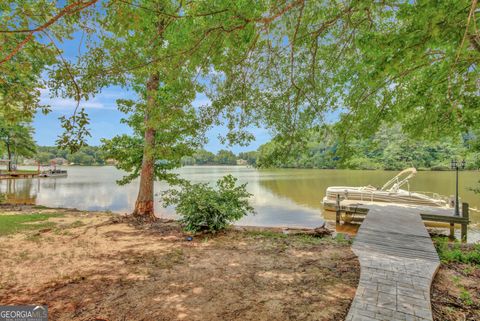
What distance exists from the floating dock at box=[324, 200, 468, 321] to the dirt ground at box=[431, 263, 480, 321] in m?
0.18

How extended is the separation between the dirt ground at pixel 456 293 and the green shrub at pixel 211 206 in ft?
13.2

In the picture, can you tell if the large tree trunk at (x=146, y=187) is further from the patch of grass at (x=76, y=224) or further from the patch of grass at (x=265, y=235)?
the patch of grass at (x=265, y=235)

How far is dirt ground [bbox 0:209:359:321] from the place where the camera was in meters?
2.94

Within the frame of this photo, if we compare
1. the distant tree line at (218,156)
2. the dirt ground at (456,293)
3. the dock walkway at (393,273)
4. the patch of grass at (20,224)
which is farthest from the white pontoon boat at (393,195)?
the patch of grass at (20,224)

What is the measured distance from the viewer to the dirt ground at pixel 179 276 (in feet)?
9.63

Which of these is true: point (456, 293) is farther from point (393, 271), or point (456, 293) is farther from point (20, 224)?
point (20, 224)

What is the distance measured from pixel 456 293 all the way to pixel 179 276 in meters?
3.89

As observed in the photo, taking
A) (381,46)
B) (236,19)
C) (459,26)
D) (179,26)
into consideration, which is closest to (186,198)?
(179,26)

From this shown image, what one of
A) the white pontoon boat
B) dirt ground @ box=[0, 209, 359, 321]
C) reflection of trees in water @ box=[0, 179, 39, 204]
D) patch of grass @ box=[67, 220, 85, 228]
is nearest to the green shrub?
dirt ground @ box=[0, 209, 359, 321]

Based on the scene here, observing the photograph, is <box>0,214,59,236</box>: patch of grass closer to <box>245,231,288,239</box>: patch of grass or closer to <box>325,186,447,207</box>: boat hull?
<box>245,231,288,239</box>: patch of grass

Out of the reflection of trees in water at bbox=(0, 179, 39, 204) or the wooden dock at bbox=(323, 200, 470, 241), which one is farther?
the reflection of trees in water at bbox=(0, 179, 39, 204)

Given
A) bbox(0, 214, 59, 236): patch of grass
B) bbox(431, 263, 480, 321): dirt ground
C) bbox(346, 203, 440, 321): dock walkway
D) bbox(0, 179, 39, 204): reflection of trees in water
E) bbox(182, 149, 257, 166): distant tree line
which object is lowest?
bbox(0, 179, 39, 204): reflection of trees in water

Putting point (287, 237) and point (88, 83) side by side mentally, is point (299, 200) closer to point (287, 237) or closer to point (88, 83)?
point (287, 237)

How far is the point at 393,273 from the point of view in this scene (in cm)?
356
